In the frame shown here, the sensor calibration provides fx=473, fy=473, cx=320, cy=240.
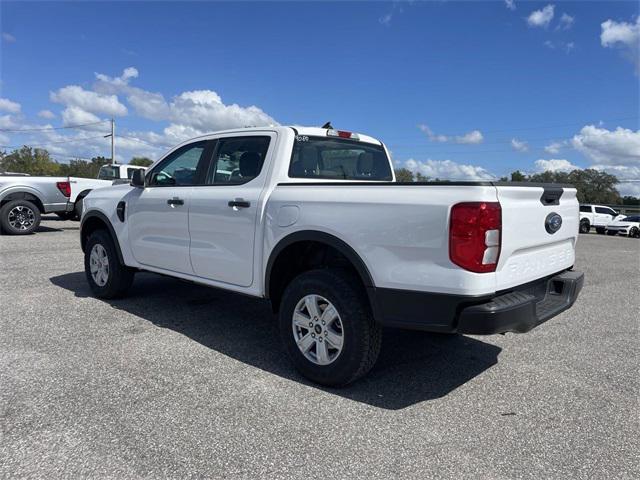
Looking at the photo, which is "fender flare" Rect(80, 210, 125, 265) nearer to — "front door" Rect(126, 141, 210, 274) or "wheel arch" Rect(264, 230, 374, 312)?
"front door" Rect(126, 141, 210, 274)

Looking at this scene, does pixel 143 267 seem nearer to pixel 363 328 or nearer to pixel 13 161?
pixel 363 328

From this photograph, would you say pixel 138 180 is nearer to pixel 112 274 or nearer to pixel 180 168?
pixel 180 168

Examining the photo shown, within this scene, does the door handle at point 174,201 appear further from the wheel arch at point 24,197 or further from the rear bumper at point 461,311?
the wheel arch at point 24,197

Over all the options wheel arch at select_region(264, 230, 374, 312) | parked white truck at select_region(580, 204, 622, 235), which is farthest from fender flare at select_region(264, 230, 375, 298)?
parked white truck at select_region(580, 204, 622, 235)

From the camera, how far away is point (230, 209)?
13.0 feet

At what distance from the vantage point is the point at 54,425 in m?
2.73

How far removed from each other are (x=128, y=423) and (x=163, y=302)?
291 centimetres

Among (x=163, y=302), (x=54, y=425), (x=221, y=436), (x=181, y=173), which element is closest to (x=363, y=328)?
(x=221, y=436)

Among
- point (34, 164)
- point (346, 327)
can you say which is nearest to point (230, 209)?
point (346, 327)

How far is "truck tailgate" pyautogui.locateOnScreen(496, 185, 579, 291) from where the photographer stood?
9.27 feet

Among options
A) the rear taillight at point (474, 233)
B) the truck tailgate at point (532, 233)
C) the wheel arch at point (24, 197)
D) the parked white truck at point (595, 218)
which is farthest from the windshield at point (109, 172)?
the parked white truck at point (595, 218)

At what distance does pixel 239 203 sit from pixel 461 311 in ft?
6.50

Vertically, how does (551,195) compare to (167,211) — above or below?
above

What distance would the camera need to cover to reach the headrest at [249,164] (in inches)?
157
